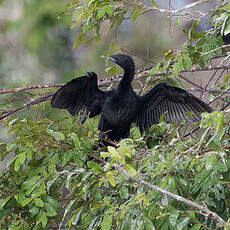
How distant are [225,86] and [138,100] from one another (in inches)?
26.2

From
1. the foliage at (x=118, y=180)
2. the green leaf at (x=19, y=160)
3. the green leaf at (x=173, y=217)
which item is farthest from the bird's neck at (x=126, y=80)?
the green leaf at (x=173, y=217)

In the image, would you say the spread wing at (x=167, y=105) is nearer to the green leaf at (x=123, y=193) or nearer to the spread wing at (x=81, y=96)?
the spread wing at (x=81, y=96)

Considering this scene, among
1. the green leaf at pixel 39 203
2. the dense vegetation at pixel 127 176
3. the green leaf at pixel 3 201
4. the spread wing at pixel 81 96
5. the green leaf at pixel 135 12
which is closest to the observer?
the dense vegetation at pixel 127 176

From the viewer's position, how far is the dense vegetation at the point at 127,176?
1.81 metres

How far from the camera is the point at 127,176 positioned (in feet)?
6.33

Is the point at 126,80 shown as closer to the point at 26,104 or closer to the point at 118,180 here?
the point at 26,104

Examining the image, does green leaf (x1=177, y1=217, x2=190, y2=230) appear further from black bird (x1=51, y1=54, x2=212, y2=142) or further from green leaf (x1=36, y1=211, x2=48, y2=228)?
black bird (x1=51, y1=54, x2=212, y2=142)

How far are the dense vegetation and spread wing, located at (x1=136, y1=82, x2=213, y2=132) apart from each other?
362mm

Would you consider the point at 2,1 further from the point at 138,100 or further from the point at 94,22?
the point at 138,100

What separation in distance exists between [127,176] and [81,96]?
58.8 inches

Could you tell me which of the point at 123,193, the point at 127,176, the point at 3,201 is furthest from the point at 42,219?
the point at 127,176

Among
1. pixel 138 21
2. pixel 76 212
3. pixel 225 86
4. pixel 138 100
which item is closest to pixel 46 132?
pixel 76 212

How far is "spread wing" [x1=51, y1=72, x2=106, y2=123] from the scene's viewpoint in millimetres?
3109

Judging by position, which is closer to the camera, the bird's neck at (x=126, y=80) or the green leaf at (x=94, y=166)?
the green leaf at (x=94, y=166)
